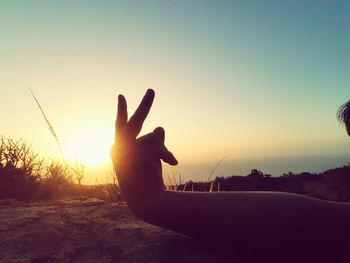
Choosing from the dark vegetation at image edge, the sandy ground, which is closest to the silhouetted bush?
the dark vegetation at image edge

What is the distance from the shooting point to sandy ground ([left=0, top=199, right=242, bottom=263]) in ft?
5.11

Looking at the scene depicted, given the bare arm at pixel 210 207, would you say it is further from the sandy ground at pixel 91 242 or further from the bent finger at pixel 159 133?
the sandy ground at pixel 91 242

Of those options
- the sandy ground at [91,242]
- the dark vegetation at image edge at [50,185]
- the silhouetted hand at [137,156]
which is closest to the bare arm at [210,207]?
the silhouetted hand at [137,156]

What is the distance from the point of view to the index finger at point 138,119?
1616mm

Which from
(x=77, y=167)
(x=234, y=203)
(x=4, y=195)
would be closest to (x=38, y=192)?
(x=4, y=195)

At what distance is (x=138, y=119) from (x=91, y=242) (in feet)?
2.10

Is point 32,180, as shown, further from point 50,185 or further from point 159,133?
point 159,133

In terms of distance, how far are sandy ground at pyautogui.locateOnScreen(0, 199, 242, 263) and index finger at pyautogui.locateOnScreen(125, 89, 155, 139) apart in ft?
1.72

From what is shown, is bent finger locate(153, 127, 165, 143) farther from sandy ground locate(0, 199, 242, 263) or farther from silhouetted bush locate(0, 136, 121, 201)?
silhouetted bush locate(0, 136, 121, 201)

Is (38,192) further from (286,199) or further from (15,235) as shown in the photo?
(286,199)

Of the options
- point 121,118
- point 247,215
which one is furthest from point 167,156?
point 247,215

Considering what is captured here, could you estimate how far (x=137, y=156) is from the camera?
1572 millimetres

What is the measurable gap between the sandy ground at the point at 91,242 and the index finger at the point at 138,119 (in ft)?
1.72

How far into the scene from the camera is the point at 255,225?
148 centimetres
